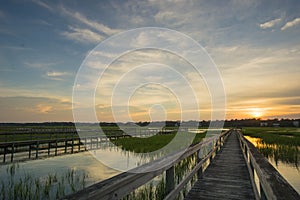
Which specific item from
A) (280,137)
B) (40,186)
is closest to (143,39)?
(40,186)

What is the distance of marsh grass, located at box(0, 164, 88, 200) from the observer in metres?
7.63

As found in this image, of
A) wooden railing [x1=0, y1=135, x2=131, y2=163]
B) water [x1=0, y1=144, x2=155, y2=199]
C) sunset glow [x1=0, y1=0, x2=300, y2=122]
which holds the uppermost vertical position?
sunset glow [x1=0, y1=0, x2=300, y2=122]

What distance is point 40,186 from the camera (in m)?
8.95

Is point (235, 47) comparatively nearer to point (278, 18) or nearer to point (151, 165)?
point (278, 18)

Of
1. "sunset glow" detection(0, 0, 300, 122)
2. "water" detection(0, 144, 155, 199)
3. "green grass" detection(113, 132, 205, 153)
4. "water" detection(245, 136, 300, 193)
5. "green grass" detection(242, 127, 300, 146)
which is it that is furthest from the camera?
"green grass" detection(242, 127, 300, 146)

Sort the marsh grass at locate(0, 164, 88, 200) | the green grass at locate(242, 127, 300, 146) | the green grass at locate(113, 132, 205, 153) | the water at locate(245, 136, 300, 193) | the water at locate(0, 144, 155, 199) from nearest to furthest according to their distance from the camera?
the marsh grass at locate(0, 164, 88, 200) < the water at locate(0, 144, 155, 199) < the water at locate(245, 136, 300, 193) < the green grass at locate(113, 132, 205, 153) < the green grass at locate(242, 127, 300, 146)

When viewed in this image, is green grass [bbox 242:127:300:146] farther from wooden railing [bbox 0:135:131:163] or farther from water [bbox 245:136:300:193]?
wooden railing [bbox 0:135:131:163]

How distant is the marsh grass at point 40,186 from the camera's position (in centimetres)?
763

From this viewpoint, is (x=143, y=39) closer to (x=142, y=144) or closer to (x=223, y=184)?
(x=142, y=144)

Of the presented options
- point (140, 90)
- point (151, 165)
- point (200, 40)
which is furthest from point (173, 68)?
point (151, 165)

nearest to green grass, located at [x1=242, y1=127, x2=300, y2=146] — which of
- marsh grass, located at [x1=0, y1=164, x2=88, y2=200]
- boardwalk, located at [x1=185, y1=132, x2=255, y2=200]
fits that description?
boardwalk, located at [x1=185, y1=132, x2=255, y2=200]

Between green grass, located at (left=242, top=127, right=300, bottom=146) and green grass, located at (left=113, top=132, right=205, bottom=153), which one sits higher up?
green grass, located at (left=113, top=132, right=205, bottom=153)

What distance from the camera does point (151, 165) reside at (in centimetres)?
342

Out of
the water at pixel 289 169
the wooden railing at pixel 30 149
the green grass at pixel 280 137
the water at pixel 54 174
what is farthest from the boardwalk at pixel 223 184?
the green grass at pixel 280 137
